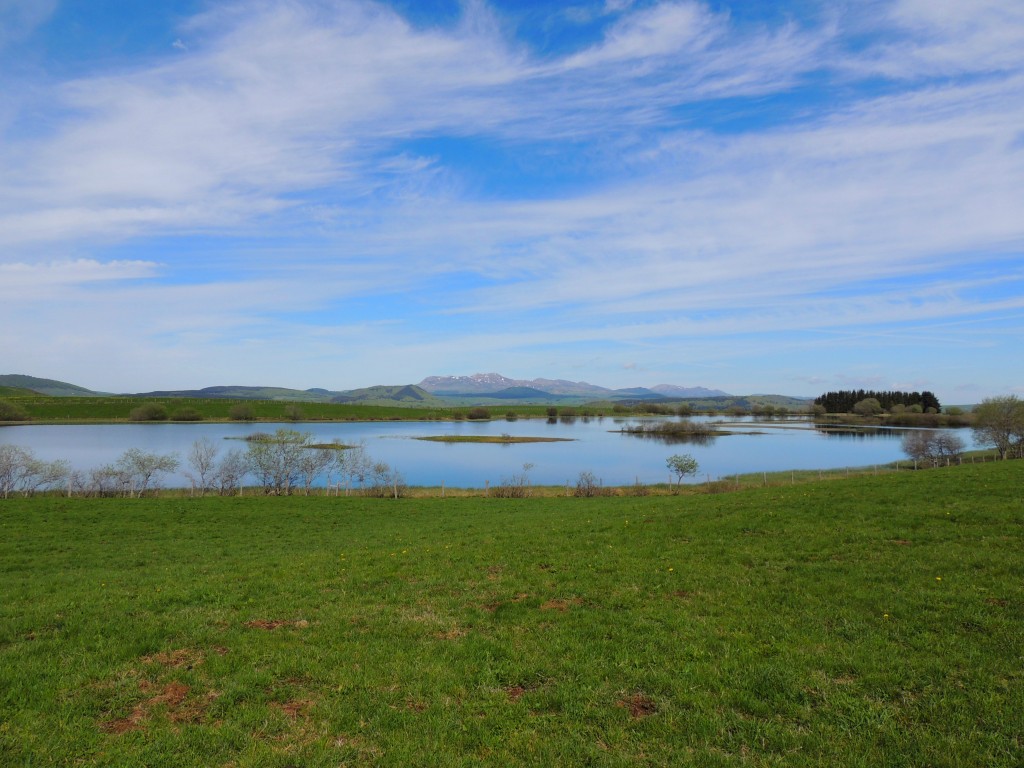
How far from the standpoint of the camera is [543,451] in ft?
380

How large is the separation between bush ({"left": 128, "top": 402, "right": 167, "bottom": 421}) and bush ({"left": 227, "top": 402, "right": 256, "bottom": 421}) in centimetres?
2063

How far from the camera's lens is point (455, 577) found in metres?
14.8

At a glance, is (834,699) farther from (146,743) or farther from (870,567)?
(146,743)

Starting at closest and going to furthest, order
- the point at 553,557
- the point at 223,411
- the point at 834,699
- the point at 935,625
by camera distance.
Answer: the point at 834,699, the point at 935,625, the point at 553,557, the point at 223,411

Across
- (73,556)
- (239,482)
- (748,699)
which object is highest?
(748,699)

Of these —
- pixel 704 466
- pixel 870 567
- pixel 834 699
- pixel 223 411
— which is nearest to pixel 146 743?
pixel 834 699

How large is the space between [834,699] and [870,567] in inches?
280

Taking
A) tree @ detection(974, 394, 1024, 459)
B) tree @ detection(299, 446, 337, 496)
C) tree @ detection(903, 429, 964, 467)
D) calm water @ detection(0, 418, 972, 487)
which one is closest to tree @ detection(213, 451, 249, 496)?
tree @ detection(299, 446, 337, 496)

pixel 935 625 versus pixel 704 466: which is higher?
pixel 935 625

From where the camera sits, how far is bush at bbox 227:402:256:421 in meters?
188

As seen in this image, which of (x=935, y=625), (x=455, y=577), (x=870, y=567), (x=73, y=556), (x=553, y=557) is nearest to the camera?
(x=935, y=625)

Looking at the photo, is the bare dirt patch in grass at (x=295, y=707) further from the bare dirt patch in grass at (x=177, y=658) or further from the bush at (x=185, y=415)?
the bush at (x=185, y=415)

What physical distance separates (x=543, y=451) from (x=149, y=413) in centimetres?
13556

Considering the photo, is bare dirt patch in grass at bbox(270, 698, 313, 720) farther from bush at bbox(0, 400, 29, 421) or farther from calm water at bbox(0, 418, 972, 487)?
Answer: bush at bbox(0, 400, 29, 421)
